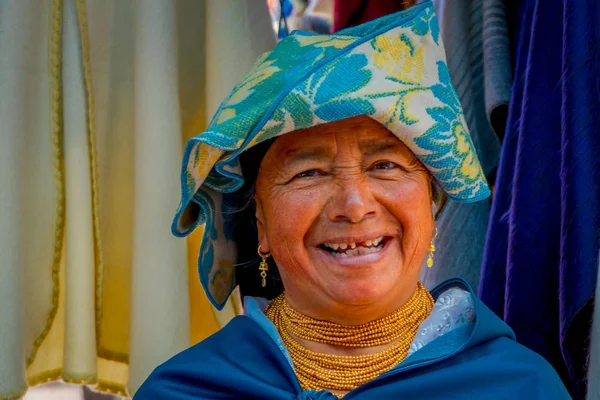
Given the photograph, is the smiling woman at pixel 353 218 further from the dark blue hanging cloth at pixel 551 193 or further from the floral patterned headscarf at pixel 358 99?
the dark blue hanging cloth at pixel 551 193

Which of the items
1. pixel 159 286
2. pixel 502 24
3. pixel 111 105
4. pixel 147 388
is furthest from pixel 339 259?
pixel 111 105

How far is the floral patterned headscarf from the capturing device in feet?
4.62

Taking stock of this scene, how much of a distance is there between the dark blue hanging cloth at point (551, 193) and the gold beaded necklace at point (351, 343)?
0.90 feet

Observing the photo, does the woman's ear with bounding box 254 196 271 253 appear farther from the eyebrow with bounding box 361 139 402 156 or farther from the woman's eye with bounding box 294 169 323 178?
the eyebrow with bounding box 361 139 402 156

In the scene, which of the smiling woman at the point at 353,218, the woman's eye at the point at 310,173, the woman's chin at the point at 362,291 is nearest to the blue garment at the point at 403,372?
the smiling woman at the point at 353,218

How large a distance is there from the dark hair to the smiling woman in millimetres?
15

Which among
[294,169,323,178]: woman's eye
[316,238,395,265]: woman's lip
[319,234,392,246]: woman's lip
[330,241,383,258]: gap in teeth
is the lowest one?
[316,238,395,265]: woman's lip

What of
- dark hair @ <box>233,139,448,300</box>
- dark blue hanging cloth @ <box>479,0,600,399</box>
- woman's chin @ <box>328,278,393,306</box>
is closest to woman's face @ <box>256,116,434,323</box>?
woman's chin @ <box>328,278,393,306</box>

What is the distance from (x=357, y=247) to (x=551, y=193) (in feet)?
1.65

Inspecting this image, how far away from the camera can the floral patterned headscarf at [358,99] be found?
141 centimetres

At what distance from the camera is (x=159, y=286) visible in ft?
6.41

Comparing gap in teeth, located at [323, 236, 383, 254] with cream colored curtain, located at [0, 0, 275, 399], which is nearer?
gap in teeth, located at [323, 236, 383, 254]

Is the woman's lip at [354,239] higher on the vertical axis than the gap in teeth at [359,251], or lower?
higher

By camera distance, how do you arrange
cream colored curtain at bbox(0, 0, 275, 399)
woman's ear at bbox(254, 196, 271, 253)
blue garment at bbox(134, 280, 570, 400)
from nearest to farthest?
blue garment at bbox(134, 280, 570, 400) → woman's ear at bbox(254, 196, 271, 253) → cream colored curtain at bbox(0, 0, 275, 399)
